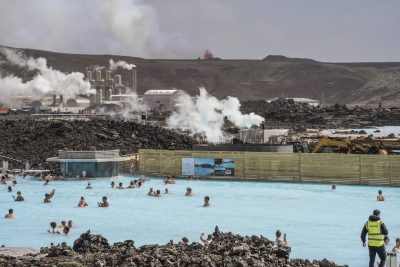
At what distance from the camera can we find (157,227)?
3127cm

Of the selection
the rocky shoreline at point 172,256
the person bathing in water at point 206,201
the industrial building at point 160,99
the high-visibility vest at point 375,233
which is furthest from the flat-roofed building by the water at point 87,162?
the industrial building at point 160,99

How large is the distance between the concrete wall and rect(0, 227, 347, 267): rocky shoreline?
2412 cm

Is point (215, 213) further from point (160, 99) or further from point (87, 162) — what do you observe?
point (160, 99)

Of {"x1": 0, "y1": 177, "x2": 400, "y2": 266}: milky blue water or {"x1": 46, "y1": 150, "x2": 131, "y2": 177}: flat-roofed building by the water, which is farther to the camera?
{"x1": 46, "y1": 150, "x2": 131, "y2": 177}: flat-roofed building by the water

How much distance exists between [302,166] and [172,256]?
28261 millimetres

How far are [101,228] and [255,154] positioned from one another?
61.3ft

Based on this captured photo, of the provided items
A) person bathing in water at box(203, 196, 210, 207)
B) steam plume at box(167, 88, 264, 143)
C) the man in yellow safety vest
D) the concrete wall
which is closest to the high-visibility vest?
the man in yellow safety vest

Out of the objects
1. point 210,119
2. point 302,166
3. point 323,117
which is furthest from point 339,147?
point 323,117

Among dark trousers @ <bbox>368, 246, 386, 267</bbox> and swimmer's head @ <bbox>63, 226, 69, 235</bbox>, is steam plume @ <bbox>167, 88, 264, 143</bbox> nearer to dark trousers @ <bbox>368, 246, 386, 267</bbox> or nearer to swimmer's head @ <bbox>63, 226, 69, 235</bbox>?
swimmer's head @ <bbox>63, 226, 69, 235</bbox>

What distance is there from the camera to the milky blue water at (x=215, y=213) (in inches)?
1105

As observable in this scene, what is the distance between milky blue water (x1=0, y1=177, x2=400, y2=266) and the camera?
1105 inches

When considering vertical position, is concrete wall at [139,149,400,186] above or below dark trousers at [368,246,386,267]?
above

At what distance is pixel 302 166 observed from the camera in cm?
4638

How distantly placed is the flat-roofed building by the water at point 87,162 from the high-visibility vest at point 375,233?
33.1 m
